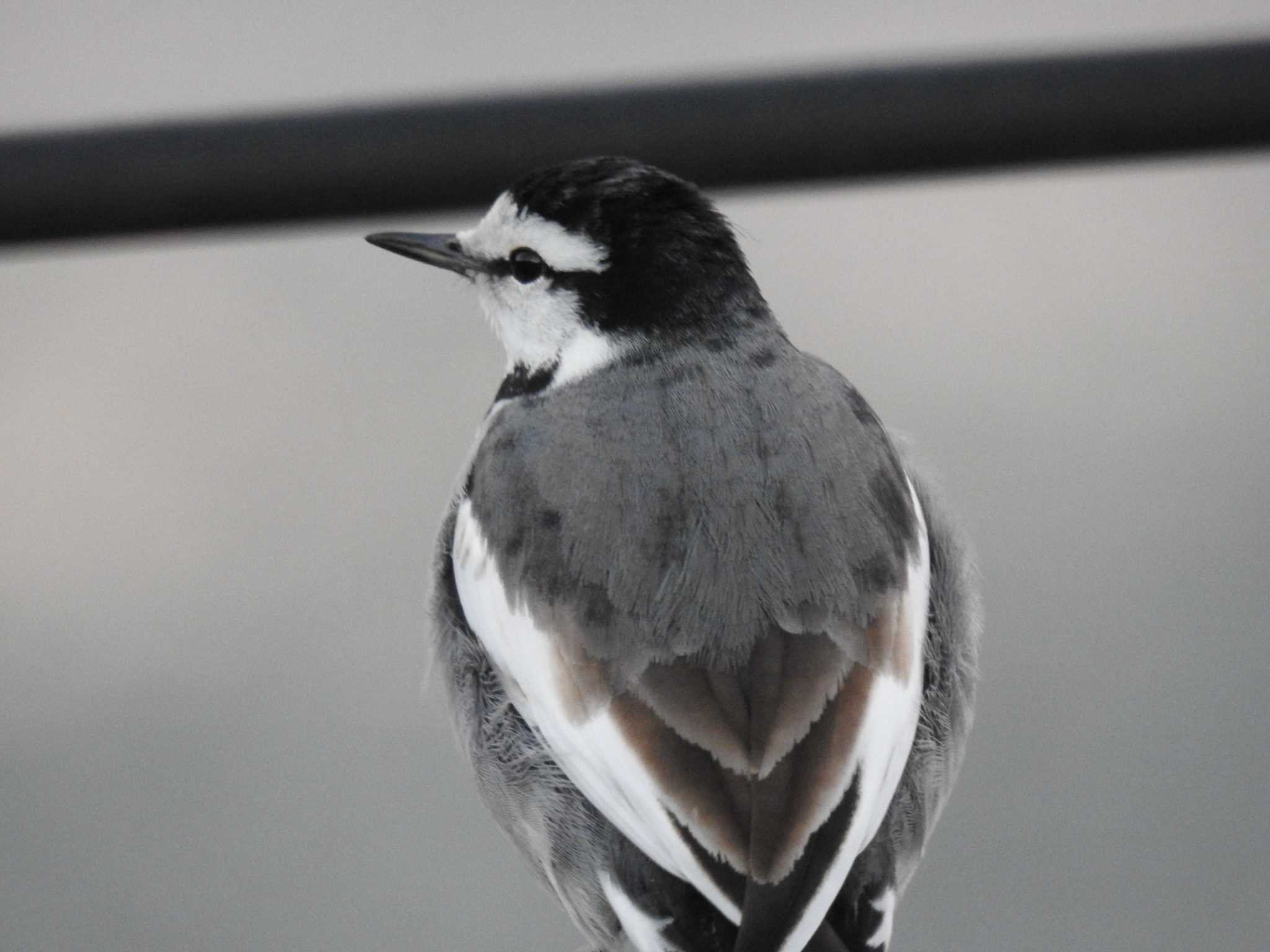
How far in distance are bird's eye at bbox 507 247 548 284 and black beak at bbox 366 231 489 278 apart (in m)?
0.03

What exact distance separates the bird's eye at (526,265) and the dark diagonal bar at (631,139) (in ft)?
0.79

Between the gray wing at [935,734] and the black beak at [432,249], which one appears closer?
the gray wing at [935,734]

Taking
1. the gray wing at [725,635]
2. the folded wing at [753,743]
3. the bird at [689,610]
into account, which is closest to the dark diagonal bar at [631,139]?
the bird at [689,610]

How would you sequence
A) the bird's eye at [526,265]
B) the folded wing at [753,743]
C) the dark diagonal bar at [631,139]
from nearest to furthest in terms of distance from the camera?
the folded wing at [753,743], the dark diagonal bar at [631,139], the bird's eye at [526,265]

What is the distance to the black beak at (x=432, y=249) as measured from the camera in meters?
1.79

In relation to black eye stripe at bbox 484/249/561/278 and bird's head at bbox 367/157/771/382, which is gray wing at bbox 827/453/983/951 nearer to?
bird's head at bbox 367/157/771/382

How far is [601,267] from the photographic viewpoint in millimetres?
1876

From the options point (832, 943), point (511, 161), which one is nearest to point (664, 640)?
point (832, 943)

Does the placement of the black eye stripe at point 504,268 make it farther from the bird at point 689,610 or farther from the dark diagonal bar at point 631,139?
the dark diagonal bar at point 631,139

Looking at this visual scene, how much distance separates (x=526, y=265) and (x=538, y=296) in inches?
1.6

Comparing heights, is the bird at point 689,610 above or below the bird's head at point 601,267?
below

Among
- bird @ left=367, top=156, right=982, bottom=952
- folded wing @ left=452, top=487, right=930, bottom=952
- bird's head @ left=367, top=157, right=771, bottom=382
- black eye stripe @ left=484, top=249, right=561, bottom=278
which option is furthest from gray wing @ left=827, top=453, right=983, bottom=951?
black eye stripe @ left=484, top=249, right=561, bottom=278

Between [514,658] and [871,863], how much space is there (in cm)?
33

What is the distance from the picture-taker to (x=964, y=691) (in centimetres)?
176
